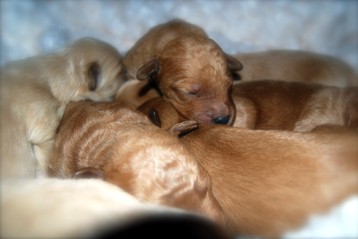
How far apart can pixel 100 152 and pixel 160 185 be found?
458 millimetres

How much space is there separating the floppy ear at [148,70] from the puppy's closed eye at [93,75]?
394 mm

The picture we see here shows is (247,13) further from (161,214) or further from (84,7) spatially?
(161,214)

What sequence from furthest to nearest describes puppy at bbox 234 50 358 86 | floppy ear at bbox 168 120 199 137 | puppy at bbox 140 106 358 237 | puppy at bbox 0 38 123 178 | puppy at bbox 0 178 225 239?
puppy at bbox 234 50 358 86, puppy at bbox 0 38 123 178, floppy ear at bbox 168 120 199 137, puppy at bbox 140 106 358 237, puppy at bbox 0 178 225 239

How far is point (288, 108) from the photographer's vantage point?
304cm

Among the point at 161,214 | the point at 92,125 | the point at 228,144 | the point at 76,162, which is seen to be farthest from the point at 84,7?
the point at 161,214

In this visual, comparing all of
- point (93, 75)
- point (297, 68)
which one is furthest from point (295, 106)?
point (93, 75)

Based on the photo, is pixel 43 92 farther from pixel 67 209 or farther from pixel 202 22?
pixel 67 209

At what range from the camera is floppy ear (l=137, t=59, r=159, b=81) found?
3.20 m

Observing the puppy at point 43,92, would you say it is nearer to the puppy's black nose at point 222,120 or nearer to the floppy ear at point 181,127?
the floppy ear at point 181,127

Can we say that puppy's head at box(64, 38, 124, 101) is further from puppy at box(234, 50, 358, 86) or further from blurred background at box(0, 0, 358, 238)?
puppy at box(234, 50, 358, 86)

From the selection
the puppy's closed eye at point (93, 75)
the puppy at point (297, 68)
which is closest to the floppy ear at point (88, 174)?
the puppy's closed eye at point (93, 75)

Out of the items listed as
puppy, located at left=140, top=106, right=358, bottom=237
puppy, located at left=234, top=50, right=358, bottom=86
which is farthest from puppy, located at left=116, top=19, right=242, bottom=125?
puppy, located at left=140, top=106, right=358, bottom=237

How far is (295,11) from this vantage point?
3490 millimetres

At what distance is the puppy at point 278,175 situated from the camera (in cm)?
199
